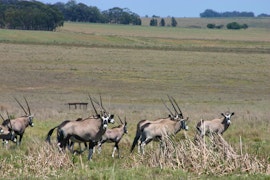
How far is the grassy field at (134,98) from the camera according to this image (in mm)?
15172

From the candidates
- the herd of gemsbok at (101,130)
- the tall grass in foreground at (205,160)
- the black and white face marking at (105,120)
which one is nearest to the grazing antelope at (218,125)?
the herd of gemsbok at (101,130)

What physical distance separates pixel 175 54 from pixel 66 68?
2832cm

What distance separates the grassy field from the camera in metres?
15.2

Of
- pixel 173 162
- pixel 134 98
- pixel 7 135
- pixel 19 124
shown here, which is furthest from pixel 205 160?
pixel 134 98

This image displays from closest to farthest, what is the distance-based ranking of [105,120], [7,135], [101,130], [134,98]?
[105,120], [101,130], [7,135], [134,98]

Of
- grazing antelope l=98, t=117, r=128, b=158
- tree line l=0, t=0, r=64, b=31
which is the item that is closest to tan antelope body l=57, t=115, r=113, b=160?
grazing antelope l=98, t=117, r=128, b=158

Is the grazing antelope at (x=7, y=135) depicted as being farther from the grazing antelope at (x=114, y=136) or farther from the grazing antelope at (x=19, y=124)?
the grazing antelope at (x=114, y=136)

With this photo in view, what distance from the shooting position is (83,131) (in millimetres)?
18984

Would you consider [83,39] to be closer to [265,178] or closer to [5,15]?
[5,15]

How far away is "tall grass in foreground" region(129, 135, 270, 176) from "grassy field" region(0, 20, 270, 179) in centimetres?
3

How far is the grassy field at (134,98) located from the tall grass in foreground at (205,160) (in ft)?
0.10

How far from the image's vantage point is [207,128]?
856 inches

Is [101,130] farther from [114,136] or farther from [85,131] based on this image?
[114,136]

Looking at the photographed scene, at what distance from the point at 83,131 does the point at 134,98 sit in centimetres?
2759
